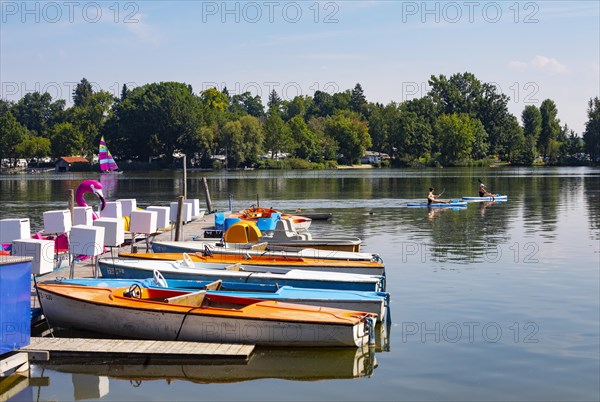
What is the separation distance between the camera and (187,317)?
14.8 metres

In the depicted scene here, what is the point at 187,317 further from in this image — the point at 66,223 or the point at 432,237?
the point at 432,237

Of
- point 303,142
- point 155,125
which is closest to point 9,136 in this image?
point 155,125

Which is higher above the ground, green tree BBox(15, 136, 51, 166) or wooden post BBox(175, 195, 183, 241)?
green tree BBox(15, 136, 51, 166)

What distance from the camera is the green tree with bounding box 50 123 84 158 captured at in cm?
16275

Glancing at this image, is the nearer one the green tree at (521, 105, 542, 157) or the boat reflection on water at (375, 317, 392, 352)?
the boat reflection on water at (375, 317, 392, 352)

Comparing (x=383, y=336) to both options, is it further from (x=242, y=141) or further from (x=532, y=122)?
(x=532, y=122)

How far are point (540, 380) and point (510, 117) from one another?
555 feet

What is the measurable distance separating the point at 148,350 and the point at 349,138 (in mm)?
153129

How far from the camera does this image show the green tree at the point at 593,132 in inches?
6683

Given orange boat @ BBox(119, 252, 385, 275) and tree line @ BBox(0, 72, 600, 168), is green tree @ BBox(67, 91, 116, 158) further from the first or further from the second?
orange boat @ BBox(119, 252, 385, 275)

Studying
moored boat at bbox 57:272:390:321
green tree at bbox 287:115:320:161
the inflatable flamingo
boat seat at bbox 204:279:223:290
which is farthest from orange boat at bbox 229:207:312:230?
green tree at bbox 287:115:320:161

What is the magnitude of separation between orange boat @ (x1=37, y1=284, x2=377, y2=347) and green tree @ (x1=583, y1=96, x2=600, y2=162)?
165564 millimetres

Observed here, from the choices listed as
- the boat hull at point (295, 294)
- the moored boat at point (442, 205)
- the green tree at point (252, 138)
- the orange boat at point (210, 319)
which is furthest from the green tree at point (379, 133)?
the orange boat at point (210, 319)

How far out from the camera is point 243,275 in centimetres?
1802
